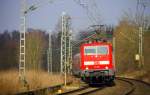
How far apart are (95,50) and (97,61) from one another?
0.96 meters

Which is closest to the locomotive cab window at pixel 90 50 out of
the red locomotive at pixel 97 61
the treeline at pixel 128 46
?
the red locomotive at pixel 97 61

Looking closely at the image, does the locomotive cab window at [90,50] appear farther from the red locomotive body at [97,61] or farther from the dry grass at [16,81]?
the dry grass at [16,81]

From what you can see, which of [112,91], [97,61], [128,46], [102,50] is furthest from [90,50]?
[128,46]

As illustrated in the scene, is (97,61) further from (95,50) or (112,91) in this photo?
(112,91)

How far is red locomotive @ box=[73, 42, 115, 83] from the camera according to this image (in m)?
32.0

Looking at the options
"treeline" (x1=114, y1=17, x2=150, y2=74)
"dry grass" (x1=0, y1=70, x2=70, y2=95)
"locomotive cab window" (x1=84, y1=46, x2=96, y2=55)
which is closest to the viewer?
"dry grass" (x1=0, y1=70, x2=70, y2=95)

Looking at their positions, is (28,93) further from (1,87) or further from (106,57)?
(106,57)

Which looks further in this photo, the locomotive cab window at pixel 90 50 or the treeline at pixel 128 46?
the treeline at pixel 128 46

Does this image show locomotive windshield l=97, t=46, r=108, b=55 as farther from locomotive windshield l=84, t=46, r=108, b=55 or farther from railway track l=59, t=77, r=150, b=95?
railway track l=59, t=77, r=150, b=95

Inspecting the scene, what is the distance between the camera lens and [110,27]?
316 feet

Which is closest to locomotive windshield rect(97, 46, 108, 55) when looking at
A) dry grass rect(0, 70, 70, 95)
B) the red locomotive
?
the red locomotive

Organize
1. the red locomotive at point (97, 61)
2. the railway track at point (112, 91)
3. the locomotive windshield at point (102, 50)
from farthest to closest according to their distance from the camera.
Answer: the locomotive windshield at point (102, 50) → the red locomotive at point (97, 61) → the railway track at point (112, 91)

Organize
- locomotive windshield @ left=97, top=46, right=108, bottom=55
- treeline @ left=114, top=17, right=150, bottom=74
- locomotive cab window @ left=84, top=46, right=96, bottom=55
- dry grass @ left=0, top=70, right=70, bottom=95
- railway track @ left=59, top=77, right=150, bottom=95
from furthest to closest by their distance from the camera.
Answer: treeline @ left=114, top=17, right=150, bottom=74, locomotive cab window @ left=84, top=46, right=96, bottom=55, locomotive windshield @ left=97, top=46, right=108, bottom=55, railway track @ left=59, top=77, right=150, bottom=95, dry grass @ left=0, top=70, right=70, bottom=95

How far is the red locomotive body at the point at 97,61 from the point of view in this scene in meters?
32.0
